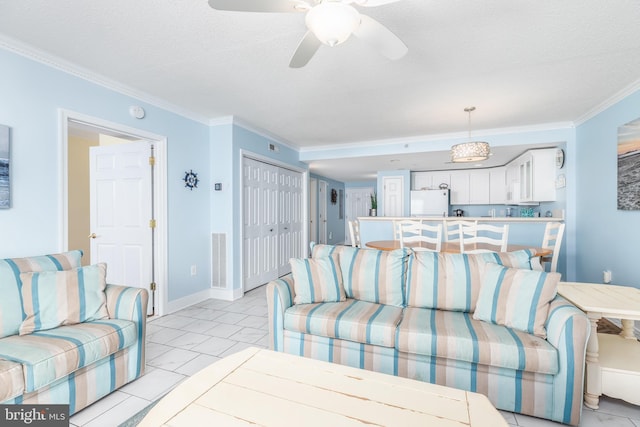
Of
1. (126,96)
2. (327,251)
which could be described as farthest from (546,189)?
(126,96)

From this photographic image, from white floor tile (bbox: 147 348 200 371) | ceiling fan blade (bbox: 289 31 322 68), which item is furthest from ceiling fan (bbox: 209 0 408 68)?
white floor tile (bbox: 147 348 200 371)

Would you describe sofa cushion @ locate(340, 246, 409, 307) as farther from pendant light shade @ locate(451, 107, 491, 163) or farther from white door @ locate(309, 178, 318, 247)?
white door @ locate(309, 178, 318, 247)

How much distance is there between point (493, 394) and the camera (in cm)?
166

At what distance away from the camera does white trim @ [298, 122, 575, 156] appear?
4211 mm

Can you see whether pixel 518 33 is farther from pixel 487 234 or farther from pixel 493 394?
pixel 487 234

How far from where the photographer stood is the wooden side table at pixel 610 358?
62.6 inches

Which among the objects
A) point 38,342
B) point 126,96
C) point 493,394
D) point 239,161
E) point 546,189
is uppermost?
point 126,96

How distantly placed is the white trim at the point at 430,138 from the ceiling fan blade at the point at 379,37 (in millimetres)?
3383

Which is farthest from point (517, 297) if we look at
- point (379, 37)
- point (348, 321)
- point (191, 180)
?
point (191, 180)

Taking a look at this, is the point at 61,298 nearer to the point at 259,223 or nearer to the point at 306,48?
the point at 306,48

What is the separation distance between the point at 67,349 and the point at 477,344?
219 centimetres

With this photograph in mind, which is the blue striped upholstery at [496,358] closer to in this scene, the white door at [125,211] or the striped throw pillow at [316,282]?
the striped throw pillow at [316,282]

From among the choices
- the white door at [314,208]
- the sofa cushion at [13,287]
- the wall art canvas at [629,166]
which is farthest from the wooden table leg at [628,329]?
the white door at [314,208]

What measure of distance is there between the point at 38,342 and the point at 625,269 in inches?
194
